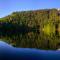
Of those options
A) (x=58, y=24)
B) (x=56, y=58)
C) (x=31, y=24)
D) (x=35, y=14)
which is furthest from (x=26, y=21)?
(x=56, y=58)

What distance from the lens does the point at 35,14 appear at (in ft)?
428


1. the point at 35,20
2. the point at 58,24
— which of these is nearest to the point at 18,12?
the point at 35,20

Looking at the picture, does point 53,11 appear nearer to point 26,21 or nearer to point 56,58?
point 26,21

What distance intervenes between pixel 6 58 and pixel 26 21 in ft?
348

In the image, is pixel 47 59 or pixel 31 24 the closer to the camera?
pixel 47 59

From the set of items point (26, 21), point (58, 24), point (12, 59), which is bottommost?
point (12, 59)

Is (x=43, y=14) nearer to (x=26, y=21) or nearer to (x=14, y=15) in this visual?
(x=26, y=21)

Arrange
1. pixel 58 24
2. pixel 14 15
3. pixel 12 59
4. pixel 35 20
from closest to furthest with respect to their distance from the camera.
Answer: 1. pixel 12 59
2. pixel 58 24
3. pixel 35 20
4. pixel 14 15

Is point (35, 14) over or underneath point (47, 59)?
over

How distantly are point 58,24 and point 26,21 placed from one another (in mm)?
35937

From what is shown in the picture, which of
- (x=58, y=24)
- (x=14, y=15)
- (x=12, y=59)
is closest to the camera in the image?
(x=12, y=59)

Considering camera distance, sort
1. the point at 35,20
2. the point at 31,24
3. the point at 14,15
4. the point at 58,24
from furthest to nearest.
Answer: the point at 14,15 → the point at 35,20 → the point at 31,24 → the point at 58,24

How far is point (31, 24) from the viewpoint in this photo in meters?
116

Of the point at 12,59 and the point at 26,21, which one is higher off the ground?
the point at 26,21
